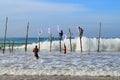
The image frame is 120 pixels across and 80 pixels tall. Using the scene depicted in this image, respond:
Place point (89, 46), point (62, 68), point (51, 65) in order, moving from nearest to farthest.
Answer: point (62, 68) → point (51, 65) → point (89, 46)

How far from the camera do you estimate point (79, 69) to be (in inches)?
985

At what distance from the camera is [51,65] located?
90.2 feet

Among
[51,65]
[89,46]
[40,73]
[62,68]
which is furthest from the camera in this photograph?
[89,46]

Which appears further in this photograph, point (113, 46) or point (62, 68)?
point (113, 46)

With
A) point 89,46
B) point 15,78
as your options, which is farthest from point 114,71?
point 89,46

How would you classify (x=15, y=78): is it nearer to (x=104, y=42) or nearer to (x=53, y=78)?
(x=53, y=78)

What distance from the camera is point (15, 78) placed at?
22.3 meters

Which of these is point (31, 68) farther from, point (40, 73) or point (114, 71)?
point (114, 71)

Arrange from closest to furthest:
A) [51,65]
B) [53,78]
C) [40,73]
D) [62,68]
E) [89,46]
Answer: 1. [53,78]
2. [40,73]
3. [62,68]
4. [51,65]
5. [89,46]

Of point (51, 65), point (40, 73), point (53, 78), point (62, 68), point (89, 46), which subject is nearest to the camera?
point (53, 78)

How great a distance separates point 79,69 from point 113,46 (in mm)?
41108

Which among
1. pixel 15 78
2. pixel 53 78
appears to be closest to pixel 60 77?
pixel 53 78

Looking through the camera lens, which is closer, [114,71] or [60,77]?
[60,77]

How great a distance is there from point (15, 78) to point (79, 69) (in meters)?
4.46
